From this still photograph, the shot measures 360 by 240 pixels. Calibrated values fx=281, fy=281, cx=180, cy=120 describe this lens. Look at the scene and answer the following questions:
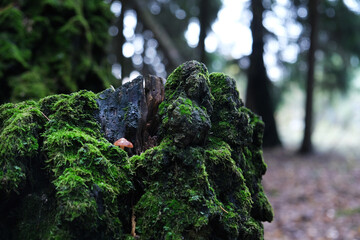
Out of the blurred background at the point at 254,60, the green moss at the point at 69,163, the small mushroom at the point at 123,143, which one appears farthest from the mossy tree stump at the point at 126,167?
the blurred background at the point at 254,60

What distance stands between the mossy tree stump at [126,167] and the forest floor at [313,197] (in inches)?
173

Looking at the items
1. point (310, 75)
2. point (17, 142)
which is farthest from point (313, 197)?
point (17, 142)

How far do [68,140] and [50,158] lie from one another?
0.18m

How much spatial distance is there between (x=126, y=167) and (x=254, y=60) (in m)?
12.4

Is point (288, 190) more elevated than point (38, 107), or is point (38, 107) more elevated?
point (38, 107)

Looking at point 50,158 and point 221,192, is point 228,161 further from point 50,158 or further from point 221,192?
point 50,158

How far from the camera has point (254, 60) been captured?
1340cm

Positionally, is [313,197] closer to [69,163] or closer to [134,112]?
[134,112]

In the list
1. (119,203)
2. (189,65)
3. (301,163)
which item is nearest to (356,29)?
(301,163)

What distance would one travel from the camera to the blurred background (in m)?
6.12

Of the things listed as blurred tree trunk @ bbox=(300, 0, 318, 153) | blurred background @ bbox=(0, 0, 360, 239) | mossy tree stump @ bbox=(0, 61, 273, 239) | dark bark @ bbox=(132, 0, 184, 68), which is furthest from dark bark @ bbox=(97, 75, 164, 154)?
blurred tree trunk @ bbox=(300, 0, 318, 153)

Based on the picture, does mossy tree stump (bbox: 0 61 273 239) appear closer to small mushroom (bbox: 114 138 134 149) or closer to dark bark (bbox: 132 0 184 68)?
small mushroom (bbox: 114 138 134 149)

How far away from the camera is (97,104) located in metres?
2.51

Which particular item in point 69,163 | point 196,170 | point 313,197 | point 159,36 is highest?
point 159,36
